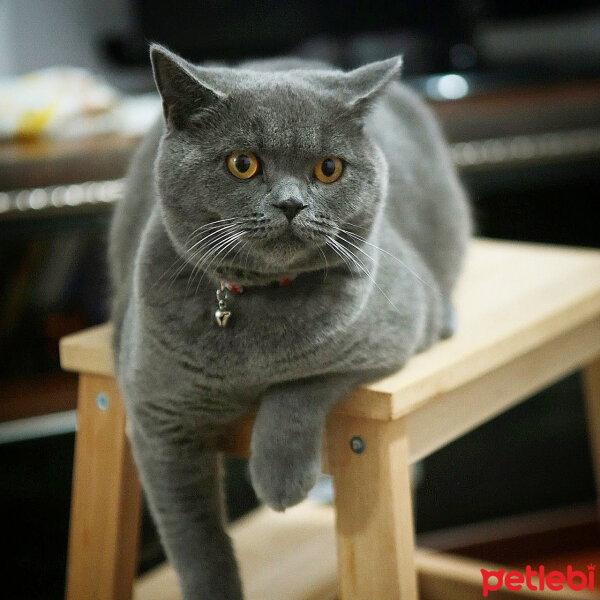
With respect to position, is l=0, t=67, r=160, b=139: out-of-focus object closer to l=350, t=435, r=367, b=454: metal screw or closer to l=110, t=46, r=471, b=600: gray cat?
l=110, t=46, r=471, b=600: gray cat

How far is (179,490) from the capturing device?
92 centimetres

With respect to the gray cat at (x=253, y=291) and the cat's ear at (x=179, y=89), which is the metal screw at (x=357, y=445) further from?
the cat's ear at (x=179, y=89)

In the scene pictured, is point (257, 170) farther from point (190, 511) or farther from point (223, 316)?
point (190, 511)

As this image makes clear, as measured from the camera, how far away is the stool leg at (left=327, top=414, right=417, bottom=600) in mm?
877

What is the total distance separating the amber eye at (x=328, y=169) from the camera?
779mm

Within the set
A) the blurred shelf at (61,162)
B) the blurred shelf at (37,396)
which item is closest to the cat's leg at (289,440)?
the blurred shelf at (61,162)

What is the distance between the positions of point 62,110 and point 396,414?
1.14 m

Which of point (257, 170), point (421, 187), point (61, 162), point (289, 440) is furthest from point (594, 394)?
point (61, 162)

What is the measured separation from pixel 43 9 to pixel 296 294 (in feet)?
5.17

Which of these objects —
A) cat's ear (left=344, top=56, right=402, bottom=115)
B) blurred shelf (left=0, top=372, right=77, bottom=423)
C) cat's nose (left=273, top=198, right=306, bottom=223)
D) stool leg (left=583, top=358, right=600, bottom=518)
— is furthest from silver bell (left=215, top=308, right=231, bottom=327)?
blurred shelf (left=0, top=372, right=77, bottom=423)

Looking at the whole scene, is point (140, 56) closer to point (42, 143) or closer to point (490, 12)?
point (42, 143)

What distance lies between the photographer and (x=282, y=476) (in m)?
0.81

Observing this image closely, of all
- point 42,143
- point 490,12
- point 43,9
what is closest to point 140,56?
point 43,9

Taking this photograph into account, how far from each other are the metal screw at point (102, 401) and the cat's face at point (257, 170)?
33 centimetres
